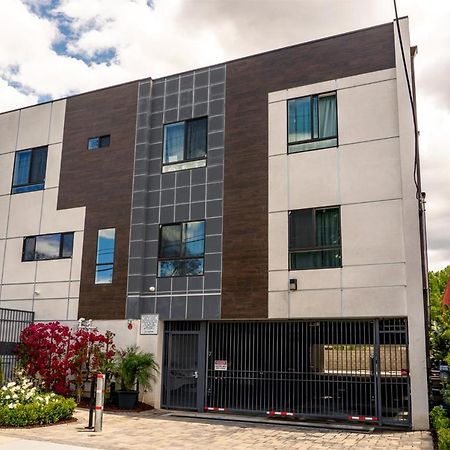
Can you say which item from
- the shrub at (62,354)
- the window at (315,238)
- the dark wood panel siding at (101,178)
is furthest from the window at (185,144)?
the shrub at (62,354)

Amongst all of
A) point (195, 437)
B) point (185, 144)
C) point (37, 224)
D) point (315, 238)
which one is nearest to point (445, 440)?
point (195, 437)

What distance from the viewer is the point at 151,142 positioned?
60.2ft

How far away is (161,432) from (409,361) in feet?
19.5

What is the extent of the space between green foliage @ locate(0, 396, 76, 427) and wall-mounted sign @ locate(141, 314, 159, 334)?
151 inches

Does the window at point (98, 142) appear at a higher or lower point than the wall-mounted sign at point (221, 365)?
higher

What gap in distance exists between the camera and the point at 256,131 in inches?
651

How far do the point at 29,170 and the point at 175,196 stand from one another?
631 centimetres

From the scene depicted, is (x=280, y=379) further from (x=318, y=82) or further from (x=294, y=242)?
(x=318, y=82)

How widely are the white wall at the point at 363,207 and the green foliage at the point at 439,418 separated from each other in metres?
0.67

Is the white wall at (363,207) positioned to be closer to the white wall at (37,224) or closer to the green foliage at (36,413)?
the green foliage at (36,413)

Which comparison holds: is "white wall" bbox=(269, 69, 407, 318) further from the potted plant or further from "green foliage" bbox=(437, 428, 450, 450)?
"green foliage" bbox=(437, 428, 450, 450)

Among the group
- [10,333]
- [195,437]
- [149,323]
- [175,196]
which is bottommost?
[195,437]

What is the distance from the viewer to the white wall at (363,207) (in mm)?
13738

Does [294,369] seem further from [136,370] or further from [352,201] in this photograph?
[352,201]
